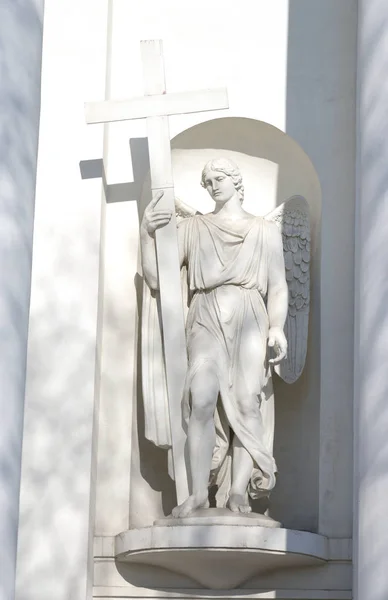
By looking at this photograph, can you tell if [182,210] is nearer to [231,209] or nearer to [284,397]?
[231,209]

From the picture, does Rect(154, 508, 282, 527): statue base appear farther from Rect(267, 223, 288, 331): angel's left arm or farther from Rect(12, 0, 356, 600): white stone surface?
Rect(267, 223, 288, 331): angel's left arm

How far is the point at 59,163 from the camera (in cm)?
745

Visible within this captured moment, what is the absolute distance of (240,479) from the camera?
6996mm

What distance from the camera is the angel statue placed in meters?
7.02

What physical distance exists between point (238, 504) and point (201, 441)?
0.31m

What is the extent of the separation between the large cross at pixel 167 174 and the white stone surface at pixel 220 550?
0.26 meters

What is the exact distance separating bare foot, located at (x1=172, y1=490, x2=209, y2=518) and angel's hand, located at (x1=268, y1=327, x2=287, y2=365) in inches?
25.5

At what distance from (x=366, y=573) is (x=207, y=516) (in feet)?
3.29

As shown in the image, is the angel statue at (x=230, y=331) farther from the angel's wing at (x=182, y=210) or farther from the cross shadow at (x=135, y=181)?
the cross shadow at (x=135, y=181)

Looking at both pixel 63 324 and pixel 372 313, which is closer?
pixel 372 313

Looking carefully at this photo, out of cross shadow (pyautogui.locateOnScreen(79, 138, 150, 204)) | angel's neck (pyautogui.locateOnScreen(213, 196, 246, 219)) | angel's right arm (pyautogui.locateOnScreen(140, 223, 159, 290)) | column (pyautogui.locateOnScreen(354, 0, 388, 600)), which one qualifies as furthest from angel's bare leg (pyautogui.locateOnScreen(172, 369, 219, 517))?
cross shadow (pyautogui.locateOnScreen(79, 138, 150, 204))

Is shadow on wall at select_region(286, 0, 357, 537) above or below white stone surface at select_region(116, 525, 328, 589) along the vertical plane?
above

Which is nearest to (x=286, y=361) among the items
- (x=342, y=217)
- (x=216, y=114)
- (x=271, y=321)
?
(x=271, y=321)

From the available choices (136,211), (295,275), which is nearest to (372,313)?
(295,275)
